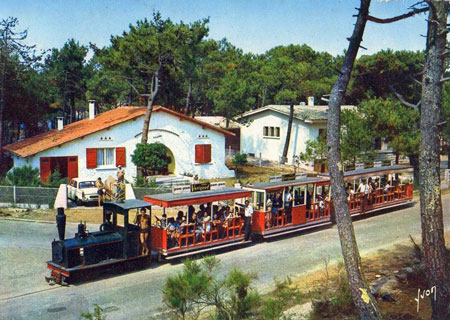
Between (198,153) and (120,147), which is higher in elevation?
(120,147)

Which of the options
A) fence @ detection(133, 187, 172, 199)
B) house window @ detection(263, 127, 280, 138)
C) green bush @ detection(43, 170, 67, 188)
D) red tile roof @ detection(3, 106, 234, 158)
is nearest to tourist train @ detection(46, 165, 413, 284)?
fence @ detection(133, 187, 172, 199)

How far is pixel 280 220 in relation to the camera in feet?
59.4

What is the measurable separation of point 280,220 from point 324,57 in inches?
1642

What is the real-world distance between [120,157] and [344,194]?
20.7m

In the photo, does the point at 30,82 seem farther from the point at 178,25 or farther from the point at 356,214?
the point at 356,214

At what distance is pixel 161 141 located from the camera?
3022cm

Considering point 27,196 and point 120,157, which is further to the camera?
point 120,157

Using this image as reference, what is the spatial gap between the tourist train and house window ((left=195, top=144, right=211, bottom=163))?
9.55 meters

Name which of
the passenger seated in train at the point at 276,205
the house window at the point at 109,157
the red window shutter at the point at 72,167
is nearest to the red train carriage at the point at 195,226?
the passenger seated in train at the point at 276,205

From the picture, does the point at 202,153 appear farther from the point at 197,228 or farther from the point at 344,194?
the point at 344,194

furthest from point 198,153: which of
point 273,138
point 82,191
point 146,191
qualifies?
point 273,138

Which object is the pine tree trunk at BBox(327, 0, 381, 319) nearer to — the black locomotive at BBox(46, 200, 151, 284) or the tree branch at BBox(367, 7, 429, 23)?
the tree branch at BBox(367, 7, 429, 23)

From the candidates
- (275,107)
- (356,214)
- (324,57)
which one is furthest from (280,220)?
(324,57)

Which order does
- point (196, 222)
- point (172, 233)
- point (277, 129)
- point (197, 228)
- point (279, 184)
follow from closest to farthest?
1. point (172, 233)
2. point (196, 222)
3. point (197, 228)
4. point (279, 184)
5. point (277, 129)
